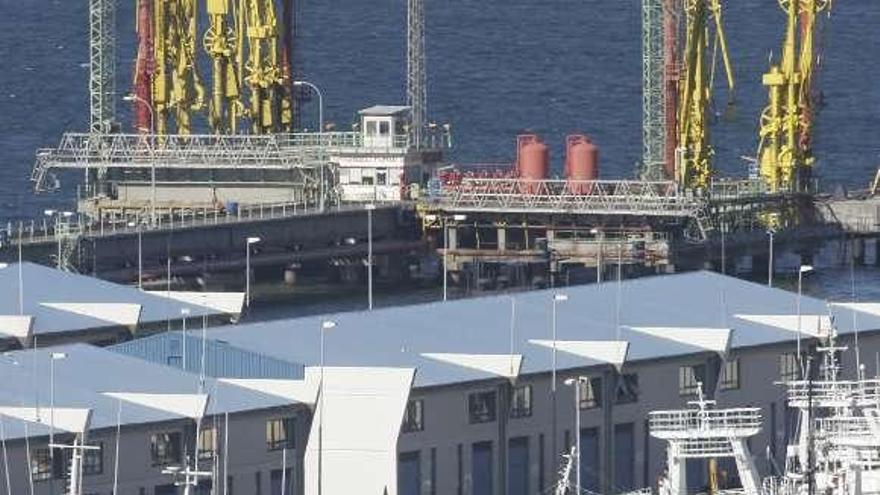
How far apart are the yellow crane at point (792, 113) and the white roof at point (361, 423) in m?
54.3

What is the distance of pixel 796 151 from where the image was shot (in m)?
136

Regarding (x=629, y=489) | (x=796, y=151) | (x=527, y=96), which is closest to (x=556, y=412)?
(x=629, y=489)

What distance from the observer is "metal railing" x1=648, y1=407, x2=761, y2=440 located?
2741 inches

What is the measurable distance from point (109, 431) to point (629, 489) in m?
10.2

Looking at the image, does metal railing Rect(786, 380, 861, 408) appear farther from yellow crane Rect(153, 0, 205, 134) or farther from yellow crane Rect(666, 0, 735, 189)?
yellow crane Rect(153, 0, 205, 134)

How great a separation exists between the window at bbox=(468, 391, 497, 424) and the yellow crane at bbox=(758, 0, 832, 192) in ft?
168

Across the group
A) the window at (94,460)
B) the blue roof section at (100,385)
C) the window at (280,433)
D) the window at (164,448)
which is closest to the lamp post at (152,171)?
the blue roof section at (100,385)

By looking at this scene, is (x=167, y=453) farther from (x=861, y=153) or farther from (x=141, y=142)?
(x=861, y=153)

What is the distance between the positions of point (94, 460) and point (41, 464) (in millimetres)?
1281

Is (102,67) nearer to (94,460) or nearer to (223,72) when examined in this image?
(223,72)

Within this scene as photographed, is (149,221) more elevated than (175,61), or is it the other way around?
(175,61)

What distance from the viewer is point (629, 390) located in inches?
3435

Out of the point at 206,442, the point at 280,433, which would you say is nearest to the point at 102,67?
the point at 280,433

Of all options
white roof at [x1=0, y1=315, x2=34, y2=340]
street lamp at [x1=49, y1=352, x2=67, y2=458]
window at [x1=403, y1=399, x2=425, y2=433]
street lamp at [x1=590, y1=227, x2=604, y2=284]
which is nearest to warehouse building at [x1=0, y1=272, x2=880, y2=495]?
window at [x1=403, y1=399, x2=425, y2=433]
